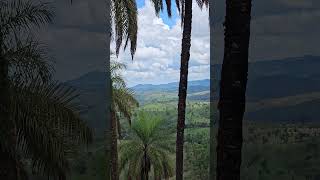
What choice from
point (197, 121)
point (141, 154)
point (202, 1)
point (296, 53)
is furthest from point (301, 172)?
point (197, 121)

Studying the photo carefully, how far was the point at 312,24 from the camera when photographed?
13453 millimetres

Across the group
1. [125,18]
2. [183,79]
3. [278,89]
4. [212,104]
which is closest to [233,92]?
[278,89]

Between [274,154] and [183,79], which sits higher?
[183,79]

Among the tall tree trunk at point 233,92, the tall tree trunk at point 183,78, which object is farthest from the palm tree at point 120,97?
the tall tree trunk at point 233,92

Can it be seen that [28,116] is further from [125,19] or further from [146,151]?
[146,151]

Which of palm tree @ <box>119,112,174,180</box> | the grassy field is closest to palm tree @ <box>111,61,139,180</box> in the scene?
palm tree @ <box>119,112,174,180</box>

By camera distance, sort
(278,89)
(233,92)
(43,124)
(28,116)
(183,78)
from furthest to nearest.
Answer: (183,78), (278,89), (43,124), (28,116), (233,92)

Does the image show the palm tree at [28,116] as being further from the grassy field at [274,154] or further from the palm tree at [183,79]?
the palm tree at [183,79]

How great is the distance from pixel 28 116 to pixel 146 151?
18.7m

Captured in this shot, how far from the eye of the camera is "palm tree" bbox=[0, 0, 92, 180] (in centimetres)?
970

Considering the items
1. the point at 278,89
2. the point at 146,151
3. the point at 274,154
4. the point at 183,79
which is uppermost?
the point at 183,79

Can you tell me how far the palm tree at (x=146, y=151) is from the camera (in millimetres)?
27938

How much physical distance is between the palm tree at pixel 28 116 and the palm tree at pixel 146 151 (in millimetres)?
16926

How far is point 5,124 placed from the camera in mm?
9641
